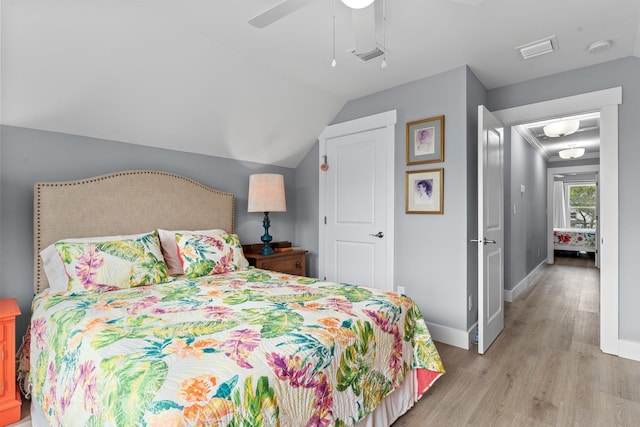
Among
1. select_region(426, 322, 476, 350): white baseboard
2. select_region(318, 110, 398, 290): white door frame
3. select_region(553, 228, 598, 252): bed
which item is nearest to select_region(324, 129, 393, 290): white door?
select_region(318, 110, 398, 290): white door frame

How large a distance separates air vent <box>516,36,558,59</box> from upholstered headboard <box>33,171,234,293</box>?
2.95 meters

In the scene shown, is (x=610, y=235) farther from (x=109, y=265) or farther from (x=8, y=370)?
(x=8, y=370)

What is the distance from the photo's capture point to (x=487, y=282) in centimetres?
277

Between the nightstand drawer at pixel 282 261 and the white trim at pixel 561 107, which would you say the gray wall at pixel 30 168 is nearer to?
the nightstand drawer at pixel 282 261

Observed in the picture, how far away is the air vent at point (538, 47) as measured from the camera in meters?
2.40

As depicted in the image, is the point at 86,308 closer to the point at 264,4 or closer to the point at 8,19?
the point at 8,19

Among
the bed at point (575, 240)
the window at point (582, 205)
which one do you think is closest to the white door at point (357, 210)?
the bed at point (575, 240)

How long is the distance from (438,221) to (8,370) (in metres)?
3.15

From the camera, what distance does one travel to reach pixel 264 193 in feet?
11.1

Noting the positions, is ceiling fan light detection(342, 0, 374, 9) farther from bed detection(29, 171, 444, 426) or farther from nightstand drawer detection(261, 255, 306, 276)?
nightstand drawer detection(261, 255, 306, 276)

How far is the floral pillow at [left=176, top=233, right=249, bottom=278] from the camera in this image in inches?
99.1

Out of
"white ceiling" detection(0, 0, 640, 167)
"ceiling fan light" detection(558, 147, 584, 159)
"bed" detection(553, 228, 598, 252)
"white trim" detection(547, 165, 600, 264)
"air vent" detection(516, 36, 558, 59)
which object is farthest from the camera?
"bed" detection(553, 228, 598, 252)

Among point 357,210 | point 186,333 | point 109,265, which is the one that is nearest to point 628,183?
point 357,210

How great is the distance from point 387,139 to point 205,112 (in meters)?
1.78
